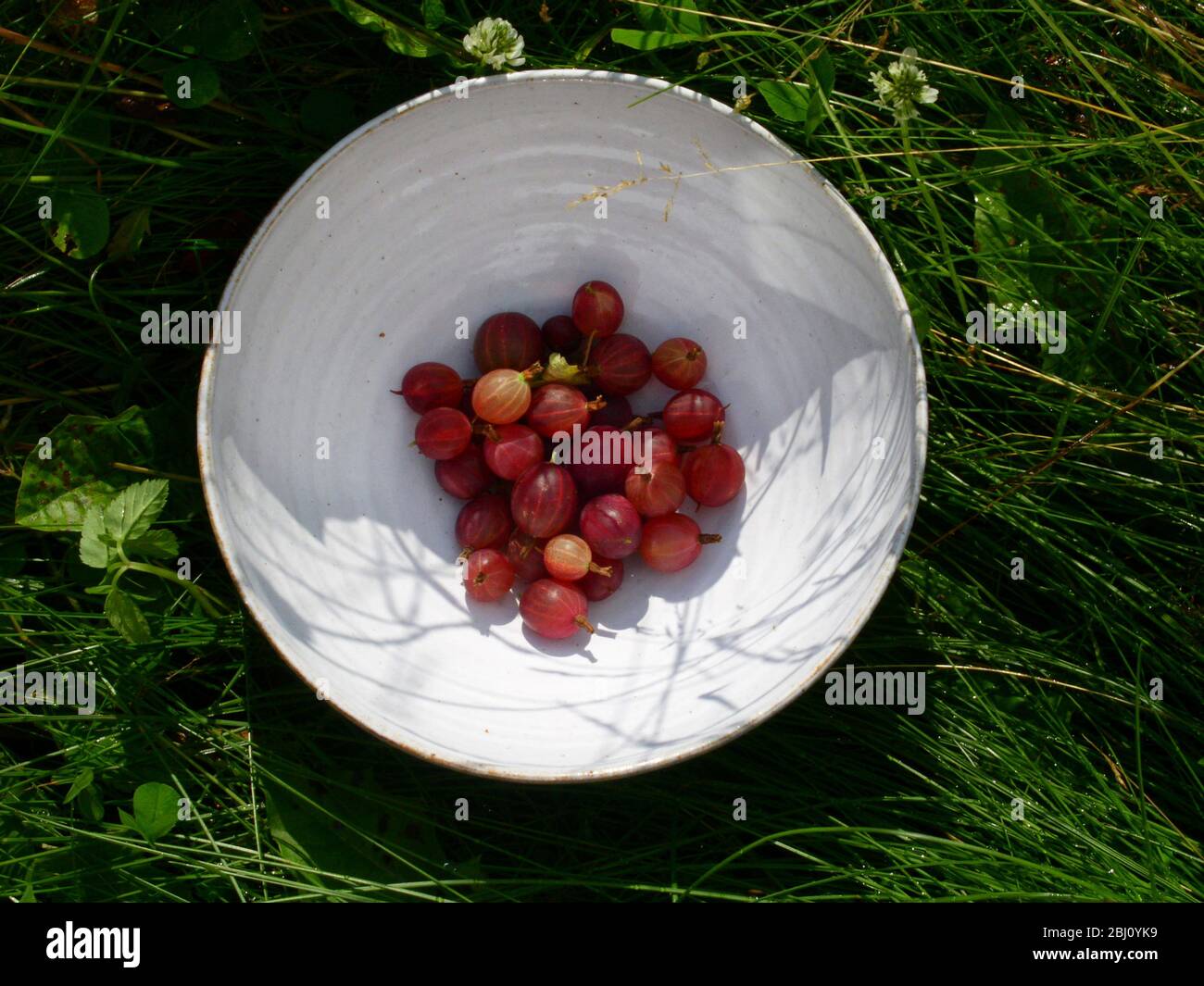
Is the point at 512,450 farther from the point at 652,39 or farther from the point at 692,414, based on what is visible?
the point at 652,39

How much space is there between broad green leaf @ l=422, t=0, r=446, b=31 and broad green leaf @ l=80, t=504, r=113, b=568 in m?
1.06

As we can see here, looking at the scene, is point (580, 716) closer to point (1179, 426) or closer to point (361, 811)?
point (361, 811)

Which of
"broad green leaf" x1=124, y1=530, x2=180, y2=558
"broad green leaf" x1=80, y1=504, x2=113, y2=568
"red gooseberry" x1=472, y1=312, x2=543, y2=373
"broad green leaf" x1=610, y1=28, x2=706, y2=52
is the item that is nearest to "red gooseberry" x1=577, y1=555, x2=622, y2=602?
"red gooseberry" x1=472, y1=312, x2=543, y2=373

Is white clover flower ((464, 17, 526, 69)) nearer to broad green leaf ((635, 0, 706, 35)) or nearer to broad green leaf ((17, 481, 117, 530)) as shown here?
broad green leaf ((635, 0, 706, 35))

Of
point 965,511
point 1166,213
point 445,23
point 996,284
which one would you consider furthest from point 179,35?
point 1166,213

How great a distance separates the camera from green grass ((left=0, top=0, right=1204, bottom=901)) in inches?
72.2

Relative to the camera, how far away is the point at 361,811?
185 cm

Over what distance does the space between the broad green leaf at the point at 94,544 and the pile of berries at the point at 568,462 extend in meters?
0.57

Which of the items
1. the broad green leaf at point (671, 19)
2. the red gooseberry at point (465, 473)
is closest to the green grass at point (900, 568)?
the broad green leaf at point (671, 19)

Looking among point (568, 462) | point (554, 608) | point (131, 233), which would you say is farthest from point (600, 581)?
point (131, 233)

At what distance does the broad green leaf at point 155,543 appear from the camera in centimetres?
174

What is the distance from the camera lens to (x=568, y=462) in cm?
175

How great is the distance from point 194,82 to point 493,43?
56 cm

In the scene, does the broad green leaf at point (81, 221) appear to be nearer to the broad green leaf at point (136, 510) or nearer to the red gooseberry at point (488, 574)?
the broad green leaf at point (136, 510)
